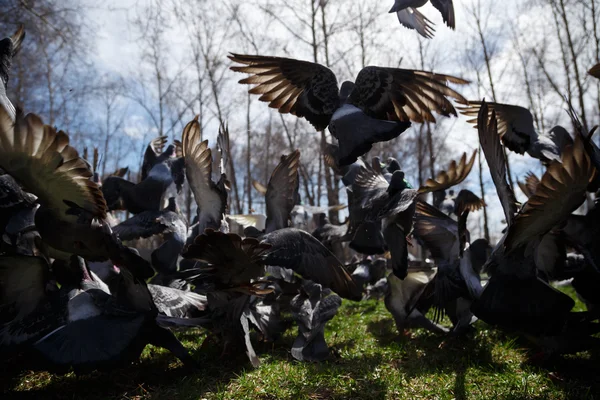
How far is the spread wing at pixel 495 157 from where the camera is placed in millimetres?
2715

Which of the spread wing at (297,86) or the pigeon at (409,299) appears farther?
the pigeon at (409,299)

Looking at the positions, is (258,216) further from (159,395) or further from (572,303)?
(572,303)

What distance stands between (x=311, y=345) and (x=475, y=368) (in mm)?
1338

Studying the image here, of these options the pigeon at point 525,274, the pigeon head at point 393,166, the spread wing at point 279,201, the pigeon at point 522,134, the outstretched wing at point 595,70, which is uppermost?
the outstretched wing at point 595,70

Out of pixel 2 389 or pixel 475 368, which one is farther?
pixel 475 368

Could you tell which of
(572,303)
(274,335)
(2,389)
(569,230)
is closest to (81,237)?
(2,389)

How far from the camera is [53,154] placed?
87.1 inches

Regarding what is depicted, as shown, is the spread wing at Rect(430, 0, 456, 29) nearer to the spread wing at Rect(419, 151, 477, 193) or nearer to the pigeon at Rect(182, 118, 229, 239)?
the spread wing at Rect(419, 151, 477, 193)

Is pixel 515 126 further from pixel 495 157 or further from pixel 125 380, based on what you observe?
pixel 125 380

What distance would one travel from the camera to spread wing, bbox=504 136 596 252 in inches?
84.0

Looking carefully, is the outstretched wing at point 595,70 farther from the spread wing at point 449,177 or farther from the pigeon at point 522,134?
the spread wing at point 449,177

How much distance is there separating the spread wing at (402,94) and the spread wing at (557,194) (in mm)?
1301

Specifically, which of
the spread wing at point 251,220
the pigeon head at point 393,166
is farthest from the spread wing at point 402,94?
the spread wing at point 251,220

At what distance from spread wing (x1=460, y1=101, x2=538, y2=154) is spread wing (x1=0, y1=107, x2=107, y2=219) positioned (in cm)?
380
